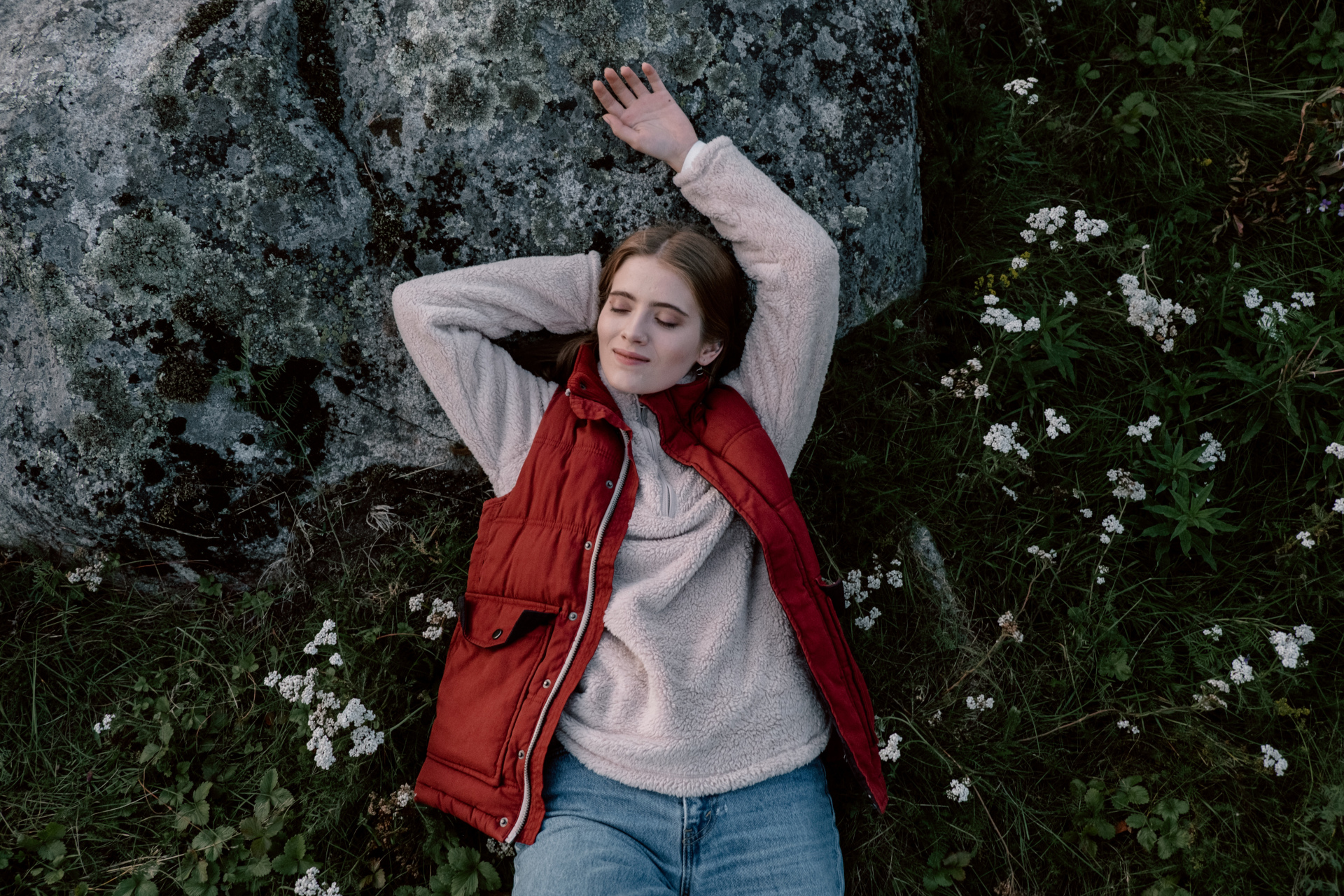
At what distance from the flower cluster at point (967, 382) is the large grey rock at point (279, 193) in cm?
93

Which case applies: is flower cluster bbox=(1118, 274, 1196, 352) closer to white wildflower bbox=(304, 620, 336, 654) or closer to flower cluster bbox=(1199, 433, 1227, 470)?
flower cluster bbox=(1199, 433, 1227, 470)

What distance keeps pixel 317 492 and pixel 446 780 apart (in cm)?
135

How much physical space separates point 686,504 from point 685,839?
1217 mm

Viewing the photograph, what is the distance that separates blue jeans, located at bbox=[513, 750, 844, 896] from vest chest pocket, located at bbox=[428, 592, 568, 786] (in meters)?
0.23

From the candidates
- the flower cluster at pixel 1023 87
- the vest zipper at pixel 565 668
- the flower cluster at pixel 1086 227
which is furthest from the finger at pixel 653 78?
the flower cluster at pixel 1086 227

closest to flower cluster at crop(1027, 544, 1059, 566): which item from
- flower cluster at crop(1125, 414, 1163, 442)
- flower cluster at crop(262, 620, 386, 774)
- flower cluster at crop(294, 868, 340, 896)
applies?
flower cluster at crop(1125, 414, 1163, 442)

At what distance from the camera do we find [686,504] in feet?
10.5

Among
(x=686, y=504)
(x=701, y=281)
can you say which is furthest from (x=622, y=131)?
(x=686, y=504)

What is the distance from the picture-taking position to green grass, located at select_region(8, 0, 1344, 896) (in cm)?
347

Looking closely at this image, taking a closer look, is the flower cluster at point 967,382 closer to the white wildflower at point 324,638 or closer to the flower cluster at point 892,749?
the flower cluster at point 892,749

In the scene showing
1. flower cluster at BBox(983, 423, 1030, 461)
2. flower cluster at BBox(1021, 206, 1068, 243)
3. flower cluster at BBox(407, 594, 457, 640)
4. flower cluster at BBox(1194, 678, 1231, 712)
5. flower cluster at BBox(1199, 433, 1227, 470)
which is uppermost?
flower cluster at BBox(407, 594, 457, 640)

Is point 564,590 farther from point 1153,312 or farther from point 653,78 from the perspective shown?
point 1153,312

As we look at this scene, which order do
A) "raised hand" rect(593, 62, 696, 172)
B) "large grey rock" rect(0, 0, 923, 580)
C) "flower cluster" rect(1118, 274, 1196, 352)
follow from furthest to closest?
"flower cluster" rect(1118, 274, 1196, 352), "raised hand" rect(593, 62, 696, 172), "large grey rock" rect(0, 0, 923, 580)

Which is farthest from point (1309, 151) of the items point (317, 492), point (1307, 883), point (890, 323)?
point (317, 492)
